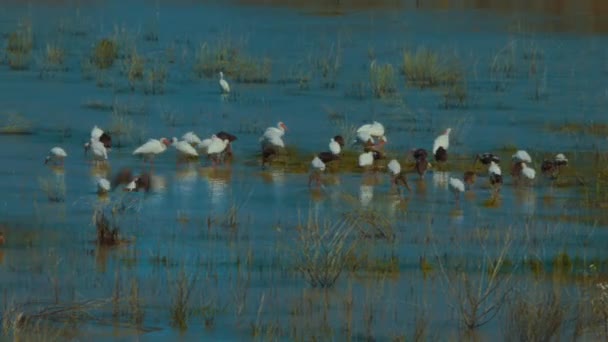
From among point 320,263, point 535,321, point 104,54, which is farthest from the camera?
point 104,54

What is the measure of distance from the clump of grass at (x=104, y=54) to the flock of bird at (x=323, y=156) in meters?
8.40

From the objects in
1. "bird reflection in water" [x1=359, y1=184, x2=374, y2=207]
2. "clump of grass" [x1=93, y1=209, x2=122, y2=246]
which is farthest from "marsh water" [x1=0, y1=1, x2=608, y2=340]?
"clump of grass" [x1=93, y1=209, x2=122, y2=246]

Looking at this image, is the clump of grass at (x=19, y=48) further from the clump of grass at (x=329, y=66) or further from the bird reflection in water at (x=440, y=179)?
the bird reflection in water at (x=440, y=179)

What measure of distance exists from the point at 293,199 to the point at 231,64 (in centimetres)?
1184

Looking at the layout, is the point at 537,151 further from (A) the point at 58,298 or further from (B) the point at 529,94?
(A) the point at 58,298

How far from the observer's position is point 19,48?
2880 cm

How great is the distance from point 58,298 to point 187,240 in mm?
2405

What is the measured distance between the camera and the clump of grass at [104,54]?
27.1 meters

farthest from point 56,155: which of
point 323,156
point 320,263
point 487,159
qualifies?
point 320,263

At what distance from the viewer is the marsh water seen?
10.5 meters

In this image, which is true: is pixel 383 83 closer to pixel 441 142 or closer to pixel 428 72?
pixel 428 72

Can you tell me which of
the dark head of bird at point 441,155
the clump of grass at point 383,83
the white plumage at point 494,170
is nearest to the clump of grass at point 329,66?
the clump of grass at point 383,83

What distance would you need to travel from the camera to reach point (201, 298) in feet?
35.6

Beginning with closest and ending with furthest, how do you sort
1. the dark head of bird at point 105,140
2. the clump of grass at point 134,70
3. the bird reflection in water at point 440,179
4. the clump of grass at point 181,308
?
the clump of grass at point 181,308 → the bird reflection in water at point 440,179 → the dark head of bird at point 105,140 → the clump of grass at point 134,70
